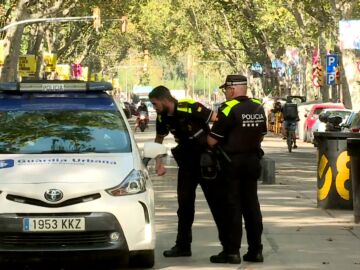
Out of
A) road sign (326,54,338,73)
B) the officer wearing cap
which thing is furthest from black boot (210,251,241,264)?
road sign (326,54,338,73)

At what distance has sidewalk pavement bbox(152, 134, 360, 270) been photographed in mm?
9953

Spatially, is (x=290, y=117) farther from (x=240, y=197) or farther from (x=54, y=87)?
(x=240, y=197)

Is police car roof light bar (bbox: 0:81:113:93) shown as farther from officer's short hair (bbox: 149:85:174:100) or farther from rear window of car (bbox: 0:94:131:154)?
officer's short hair (bbox: 149:85:174:100)

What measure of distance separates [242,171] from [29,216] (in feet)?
6.80

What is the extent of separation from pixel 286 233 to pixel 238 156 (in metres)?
2.74

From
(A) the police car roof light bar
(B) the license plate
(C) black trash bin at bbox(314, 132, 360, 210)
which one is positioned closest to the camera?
(B) the license plate

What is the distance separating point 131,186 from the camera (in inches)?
352

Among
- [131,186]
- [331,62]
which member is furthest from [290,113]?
[131,186]

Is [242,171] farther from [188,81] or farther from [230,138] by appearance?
[188,81]

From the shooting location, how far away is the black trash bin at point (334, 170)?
1440 centimetres

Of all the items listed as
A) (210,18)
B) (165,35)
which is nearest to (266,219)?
(210,18)

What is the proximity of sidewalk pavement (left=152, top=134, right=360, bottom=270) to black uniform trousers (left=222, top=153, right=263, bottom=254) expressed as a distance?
274 millimetres

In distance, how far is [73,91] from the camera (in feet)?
34.0

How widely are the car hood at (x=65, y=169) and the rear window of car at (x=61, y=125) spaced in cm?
28
